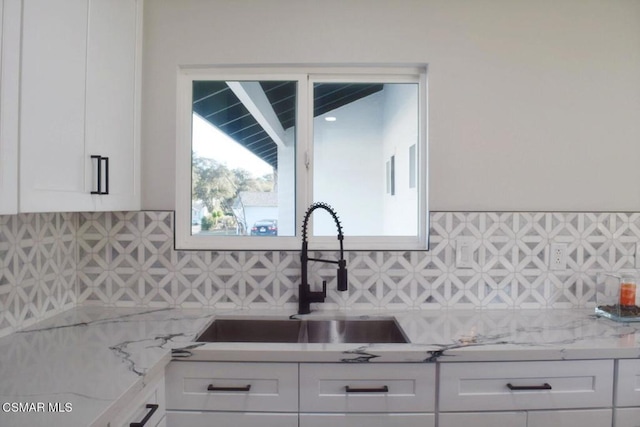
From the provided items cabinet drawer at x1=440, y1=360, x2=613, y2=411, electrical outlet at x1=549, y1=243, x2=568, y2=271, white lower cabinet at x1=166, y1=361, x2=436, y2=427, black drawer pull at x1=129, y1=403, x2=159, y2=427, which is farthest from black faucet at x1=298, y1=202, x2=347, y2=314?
electrical outlet at x1=549, y1=243, x2=568, y2=271

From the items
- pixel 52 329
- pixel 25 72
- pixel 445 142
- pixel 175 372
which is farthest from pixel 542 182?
pixel 52 329

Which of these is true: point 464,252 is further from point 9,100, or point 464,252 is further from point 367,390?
point 9,100

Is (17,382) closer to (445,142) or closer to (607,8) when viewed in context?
(445,142)

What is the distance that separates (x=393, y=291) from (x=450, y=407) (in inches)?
23.7

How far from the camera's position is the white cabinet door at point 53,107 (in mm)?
1089

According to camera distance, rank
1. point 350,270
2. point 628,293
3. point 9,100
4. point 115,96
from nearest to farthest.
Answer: point 9,100, point 115,96, point 628,293, point 350,270

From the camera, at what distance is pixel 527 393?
132 cm

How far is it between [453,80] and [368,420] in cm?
152

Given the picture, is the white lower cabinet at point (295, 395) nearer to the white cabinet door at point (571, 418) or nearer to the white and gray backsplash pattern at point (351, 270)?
the white cabinet door at point (571, 418)

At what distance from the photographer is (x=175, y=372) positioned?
4.27ft

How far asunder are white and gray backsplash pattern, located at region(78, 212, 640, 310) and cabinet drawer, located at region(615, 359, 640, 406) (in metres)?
0.51

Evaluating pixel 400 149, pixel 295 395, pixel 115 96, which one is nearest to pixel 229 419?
pixel 295 395

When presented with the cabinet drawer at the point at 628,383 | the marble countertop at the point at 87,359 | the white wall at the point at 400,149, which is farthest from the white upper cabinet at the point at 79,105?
the cabinet drawer at the point at 628,383

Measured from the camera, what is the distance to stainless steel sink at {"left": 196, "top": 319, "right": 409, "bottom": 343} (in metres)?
1.72
